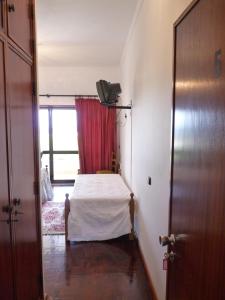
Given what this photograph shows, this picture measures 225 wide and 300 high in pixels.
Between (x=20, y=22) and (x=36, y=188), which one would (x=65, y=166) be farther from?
(x=20, y=22)

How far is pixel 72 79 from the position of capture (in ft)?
20.7

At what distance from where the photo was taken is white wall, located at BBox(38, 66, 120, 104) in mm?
6270

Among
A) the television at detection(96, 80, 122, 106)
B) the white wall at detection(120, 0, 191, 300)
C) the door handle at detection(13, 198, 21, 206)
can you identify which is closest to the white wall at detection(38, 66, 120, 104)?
the television at detection(96, 80, 122, 106)

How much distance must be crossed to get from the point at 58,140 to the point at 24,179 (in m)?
4.78

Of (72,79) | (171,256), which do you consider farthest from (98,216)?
(72,79)

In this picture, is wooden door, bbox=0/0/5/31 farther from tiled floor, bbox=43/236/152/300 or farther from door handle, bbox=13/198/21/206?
tiled floor, bbox=43/236/152/300

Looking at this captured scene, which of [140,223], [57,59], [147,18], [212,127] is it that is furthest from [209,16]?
[57,59]

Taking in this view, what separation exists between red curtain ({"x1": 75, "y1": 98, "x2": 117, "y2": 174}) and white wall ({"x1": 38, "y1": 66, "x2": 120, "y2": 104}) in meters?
0.34

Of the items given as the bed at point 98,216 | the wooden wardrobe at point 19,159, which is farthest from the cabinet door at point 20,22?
the bed at point 98,216

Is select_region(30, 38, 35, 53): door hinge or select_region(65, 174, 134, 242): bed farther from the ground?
select_region(30, 38, 35, 53): door hinge

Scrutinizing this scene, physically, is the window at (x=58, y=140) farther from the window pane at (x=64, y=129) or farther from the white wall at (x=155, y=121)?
the white wall at (x=155, y=121)

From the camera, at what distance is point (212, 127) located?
893 mm

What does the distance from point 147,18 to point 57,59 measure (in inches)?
133

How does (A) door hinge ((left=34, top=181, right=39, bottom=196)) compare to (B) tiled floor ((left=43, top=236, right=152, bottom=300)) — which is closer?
(A) door hinge ((left=34, top=181, right=39, bottom=196))
